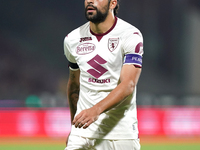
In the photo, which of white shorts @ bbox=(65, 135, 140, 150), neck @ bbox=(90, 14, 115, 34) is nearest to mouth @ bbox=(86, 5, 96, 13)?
neck @ bbox=(90, 14, 115, 34)

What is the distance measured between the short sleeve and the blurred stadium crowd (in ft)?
37.5

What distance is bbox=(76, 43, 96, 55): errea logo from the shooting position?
2.97 m

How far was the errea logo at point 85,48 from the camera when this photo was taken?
9.74ft

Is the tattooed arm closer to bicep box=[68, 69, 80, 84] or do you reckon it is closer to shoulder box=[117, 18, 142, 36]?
bicep box=[68, 69, 80, 84]

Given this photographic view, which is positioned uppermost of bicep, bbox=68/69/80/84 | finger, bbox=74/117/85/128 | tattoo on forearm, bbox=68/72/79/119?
bicep, bbox=68/69/80/84

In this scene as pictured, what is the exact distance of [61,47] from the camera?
1572 cm

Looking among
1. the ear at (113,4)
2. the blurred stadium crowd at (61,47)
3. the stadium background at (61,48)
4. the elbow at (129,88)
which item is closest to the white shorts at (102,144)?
the elbow at (129,88)

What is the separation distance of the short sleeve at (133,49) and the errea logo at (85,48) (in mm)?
268

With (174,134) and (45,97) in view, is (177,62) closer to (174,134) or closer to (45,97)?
(45,97)

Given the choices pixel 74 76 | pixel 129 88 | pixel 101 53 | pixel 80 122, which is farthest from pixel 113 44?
pixel 80 122

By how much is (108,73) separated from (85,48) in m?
0.29

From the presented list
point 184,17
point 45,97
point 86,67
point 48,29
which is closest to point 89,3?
point 86,67

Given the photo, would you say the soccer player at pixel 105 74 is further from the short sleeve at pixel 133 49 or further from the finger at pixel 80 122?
the finger at pixel 80 122

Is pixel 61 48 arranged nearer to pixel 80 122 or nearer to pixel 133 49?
pixel 133 49
